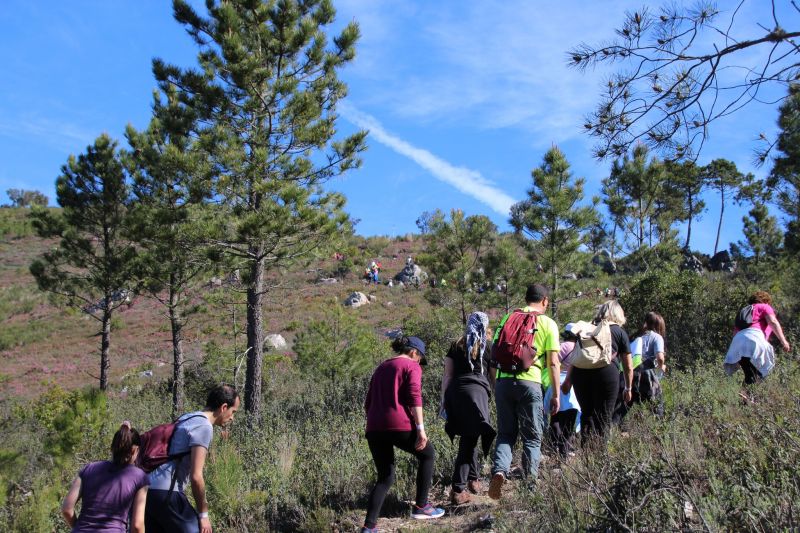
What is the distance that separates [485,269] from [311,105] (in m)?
7.13

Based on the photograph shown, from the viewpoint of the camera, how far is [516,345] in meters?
4.54

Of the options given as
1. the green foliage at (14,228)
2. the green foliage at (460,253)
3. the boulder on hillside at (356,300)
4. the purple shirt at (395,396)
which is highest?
the green foliage at (14,228)

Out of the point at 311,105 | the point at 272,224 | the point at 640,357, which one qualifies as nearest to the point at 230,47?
the point at 311,105

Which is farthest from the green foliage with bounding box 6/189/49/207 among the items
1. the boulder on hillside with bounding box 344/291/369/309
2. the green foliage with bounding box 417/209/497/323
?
the green foliage with bounding box 417/209/497/323

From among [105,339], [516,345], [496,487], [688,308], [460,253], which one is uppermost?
[460,253]

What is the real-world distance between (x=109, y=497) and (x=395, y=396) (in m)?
1.92

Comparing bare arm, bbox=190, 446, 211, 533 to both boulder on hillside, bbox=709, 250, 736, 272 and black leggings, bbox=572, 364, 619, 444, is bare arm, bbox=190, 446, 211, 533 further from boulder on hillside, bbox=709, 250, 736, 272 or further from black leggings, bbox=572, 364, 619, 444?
boulder on hillside, bbox=709, 250, 736, 272

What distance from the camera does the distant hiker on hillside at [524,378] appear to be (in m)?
4.54

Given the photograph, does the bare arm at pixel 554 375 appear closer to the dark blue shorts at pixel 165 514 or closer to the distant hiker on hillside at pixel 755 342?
the dark blue shorts at pixel 165 514

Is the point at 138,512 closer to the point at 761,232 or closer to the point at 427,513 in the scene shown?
the point at 427,513

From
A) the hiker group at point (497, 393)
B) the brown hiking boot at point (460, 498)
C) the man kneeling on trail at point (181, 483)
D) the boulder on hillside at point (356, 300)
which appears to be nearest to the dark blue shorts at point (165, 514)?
the man kneeling on trail at point (181, 483)

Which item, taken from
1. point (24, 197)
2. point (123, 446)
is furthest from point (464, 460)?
point (24, 197)

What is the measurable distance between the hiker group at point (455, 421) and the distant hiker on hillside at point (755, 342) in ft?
4.06

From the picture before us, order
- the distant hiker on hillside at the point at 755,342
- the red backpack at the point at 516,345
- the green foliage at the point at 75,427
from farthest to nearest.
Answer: the green foliage at the point at 75,427
the distant hiker on hillside at the point at 755,342
the red backpack at the point at 516,345
